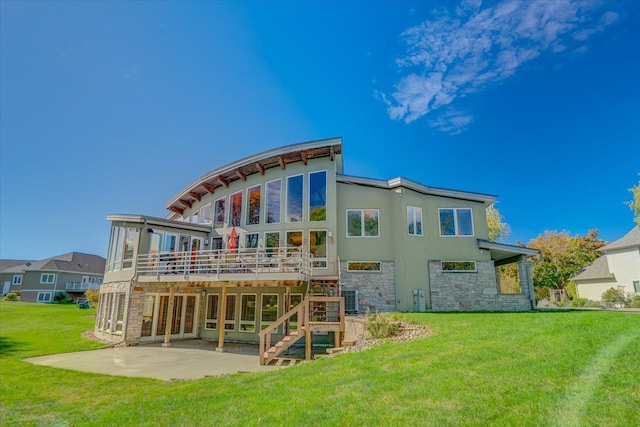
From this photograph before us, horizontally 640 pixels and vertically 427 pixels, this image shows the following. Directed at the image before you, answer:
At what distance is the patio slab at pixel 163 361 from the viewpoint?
9.21 metres

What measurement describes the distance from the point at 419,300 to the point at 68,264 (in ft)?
161

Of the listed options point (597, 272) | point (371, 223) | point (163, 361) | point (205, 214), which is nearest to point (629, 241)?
point (597, 272)

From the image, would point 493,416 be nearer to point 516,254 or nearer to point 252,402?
point 252,402

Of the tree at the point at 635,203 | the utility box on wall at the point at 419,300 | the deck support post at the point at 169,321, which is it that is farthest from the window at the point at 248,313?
the tree at the point at 635,203

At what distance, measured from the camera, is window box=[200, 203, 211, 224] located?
64.7ft

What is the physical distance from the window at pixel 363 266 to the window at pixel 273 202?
4.21 meters

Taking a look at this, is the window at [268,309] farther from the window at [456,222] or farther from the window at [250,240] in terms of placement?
the window at [456,222]

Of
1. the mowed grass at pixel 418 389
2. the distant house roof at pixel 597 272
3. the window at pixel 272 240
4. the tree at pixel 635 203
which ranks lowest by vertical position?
the mowed grass at pixel 418 389

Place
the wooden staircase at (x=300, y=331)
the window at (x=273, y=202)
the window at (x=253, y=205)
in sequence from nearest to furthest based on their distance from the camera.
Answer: the wooden staircase at (x=300, y=331) → the window at (x=273, y=202) → the window at (x=253, y=205)

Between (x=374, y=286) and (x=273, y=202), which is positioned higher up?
(x=273, y=202)

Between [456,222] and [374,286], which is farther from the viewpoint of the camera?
[456,222]

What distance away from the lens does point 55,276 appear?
42938 millimetres

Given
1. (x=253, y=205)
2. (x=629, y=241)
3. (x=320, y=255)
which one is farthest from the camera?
(x=629, y=241)

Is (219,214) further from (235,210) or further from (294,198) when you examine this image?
(294,198)
